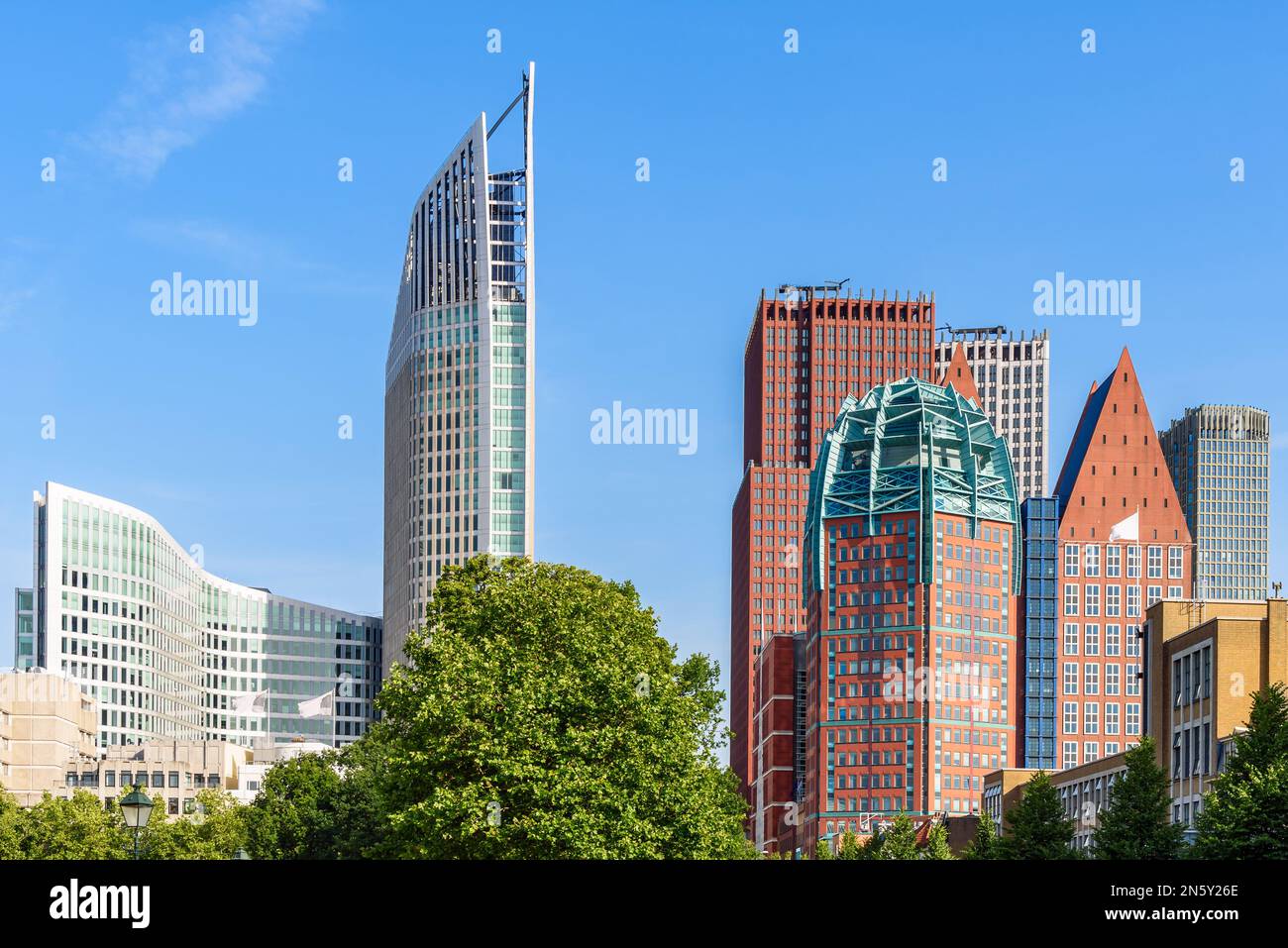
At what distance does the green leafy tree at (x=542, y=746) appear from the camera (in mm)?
71938

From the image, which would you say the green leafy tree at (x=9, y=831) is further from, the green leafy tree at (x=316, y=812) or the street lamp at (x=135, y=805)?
the street lamp at (x=135, y=805)

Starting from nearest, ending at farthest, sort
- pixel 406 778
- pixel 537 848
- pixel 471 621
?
pixel 537 848 → pixel 406 778 → pixel 471 621

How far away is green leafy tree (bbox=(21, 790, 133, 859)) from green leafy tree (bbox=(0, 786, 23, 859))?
797 millimetres

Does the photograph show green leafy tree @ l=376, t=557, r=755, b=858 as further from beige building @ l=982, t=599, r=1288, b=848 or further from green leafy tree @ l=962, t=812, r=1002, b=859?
beige building @ l=982, t=599, r=1288, b=848

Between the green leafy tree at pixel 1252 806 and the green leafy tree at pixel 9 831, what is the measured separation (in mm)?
91428

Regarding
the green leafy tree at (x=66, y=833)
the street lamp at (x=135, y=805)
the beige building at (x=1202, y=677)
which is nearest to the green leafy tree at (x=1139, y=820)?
the beige building at (x=1202, y=677)

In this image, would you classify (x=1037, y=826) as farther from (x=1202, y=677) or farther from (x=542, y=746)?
(x=542, y=746)

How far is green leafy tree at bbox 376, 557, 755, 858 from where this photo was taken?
71.9m

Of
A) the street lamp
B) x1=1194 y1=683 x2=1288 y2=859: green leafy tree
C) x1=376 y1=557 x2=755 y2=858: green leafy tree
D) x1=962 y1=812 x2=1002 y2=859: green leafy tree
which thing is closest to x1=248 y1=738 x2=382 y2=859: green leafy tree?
x1=376 y1=557 x2=755 y2=858: green leafy tree

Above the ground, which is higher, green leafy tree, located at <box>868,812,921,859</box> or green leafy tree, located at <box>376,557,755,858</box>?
green leafy tree, located at <box>376,557,755,858</box>
